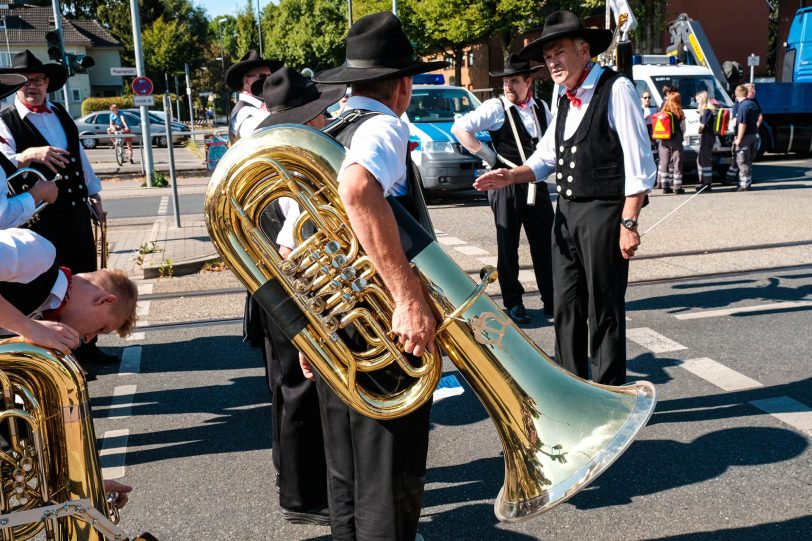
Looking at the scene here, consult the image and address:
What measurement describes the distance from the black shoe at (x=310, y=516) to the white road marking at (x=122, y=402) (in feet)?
5.37

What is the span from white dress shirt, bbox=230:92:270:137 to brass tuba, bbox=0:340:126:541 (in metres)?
2.33

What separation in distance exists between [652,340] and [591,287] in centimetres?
190

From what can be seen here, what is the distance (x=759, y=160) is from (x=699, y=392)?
16567 mm

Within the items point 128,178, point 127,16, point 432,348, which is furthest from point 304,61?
point 432,348

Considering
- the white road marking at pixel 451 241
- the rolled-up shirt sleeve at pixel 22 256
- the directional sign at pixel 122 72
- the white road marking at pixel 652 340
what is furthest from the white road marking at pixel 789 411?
the directional sign at pixel 122 72

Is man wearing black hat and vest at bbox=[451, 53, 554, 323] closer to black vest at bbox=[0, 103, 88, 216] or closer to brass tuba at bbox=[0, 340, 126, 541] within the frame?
black vest at bbox=[0, 103, 88, 216]

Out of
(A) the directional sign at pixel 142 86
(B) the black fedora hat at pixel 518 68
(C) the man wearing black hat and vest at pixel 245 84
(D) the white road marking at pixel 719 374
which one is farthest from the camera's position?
(A) the directional sign at pixel 142 86

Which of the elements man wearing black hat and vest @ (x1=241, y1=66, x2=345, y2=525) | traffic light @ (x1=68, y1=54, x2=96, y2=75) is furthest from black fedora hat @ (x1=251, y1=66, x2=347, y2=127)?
traffic light @ (x1=68, y1=54, x2=96, y2=75)

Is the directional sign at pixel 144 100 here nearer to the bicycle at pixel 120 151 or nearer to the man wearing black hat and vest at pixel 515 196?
the man wearing black hat and vest at pixel 515 196

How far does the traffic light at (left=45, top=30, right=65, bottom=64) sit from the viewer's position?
13.4 meters

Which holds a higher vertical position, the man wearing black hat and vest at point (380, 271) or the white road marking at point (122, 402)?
the man wearing black hat and vest at point (380, 271)

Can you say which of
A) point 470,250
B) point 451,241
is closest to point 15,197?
point 470,250

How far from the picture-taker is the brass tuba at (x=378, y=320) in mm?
2062

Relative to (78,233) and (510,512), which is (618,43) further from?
(510,512)
